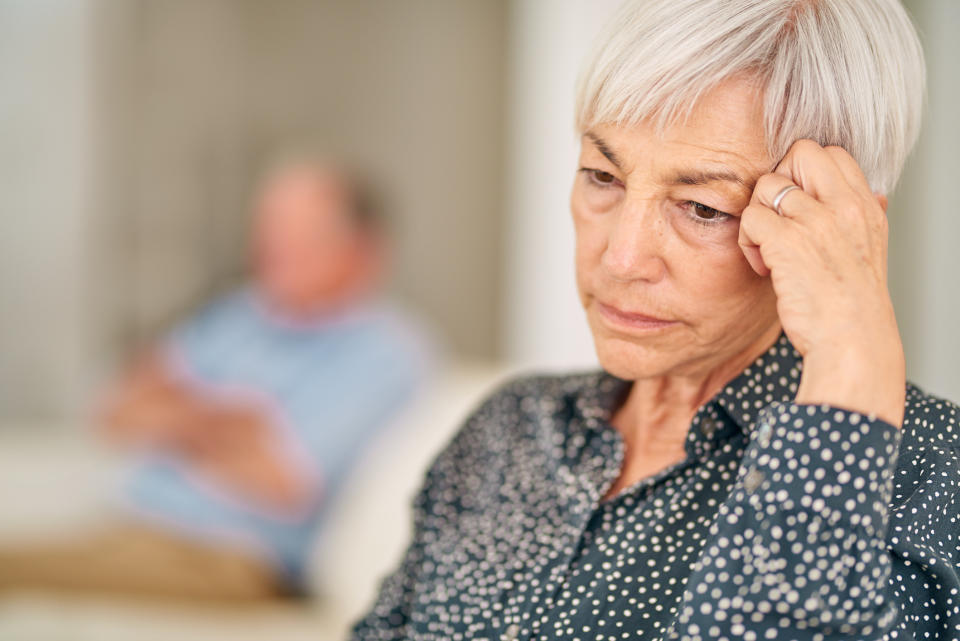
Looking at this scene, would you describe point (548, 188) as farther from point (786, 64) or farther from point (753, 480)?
point (753, 480)

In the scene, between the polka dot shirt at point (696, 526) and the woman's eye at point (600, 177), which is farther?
the woman's eye at point (600, 177)

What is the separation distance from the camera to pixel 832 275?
0.76 m

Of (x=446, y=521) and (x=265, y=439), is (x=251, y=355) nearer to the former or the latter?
(x=265, y=439)

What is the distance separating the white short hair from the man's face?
178cm

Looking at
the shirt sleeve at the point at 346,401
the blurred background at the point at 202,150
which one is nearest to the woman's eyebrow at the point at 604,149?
the shirt sleeve at the point at 346,401

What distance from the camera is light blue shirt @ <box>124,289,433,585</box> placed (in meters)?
2.16

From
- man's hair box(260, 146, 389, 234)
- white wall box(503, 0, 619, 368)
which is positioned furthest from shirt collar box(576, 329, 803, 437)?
man's hair box(260, 146, 389, 234)

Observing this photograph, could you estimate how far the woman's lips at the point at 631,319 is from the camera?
880 millimetres

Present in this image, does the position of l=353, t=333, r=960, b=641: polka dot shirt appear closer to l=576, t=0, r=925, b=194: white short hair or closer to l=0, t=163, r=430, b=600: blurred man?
l=576, t=0, r=925, b=194: white short hair

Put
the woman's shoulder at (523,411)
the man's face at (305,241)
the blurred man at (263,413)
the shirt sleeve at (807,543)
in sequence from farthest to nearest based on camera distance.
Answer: the man's face at (305,241), the blurred man at (263,413), the woman's shoulder at (523,411), the shirt sleeve at (807,543)

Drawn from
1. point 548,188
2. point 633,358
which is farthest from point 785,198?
point 548,188

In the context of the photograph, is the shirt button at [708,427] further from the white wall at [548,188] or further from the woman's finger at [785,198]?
the white wall at [548,188]

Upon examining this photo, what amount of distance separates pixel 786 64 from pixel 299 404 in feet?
5.68

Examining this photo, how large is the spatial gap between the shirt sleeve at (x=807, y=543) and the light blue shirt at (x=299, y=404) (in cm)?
156
